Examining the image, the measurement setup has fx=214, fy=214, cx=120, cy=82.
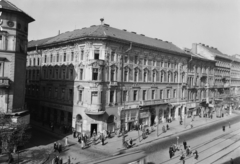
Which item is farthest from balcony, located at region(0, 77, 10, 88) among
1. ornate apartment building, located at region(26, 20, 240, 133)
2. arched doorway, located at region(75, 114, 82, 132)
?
arched doorway, located at region(75, 114, 82, 132)

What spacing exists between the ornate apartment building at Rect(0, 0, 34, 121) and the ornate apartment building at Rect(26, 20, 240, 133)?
34.3 feet

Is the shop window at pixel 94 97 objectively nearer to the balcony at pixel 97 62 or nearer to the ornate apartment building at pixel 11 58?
the balcony at pixel 97 62

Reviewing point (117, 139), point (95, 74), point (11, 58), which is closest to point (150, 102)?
point (117, 139)

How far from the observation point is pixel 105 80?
117 feet

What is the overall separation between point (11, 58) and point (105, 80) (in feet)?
47.4

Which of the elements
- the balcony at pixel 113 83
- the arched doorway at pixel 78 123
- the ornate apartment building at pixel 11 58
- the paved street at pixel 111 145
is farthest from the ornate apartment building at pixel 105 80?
the ornate apartment building at pixel 11 58

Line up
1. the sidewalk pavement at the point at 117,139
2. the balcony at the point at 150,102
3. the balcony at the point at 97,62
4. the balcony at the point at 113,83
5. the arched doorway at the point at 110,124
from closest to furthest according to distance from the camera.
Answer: the sidewalk pavement at the point at 117,139 → the balcony at the point at 97,62 → the balcony at the point at 113,83 → the arched doorway at the point at 110,124 → the balcony at the point at 150,102

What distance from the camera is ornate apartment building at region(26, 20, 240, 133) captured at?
35.5 meters

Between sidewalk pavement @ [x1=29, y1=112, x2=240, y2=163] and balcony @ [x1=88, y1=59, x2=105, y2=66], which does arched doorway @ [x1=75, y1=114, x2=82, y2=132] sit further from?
balcony @ [x1=88, y1=59, x2=105, y2=66]

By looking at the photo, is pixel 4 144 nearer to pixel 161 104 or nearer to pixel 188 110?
pixel 161 104

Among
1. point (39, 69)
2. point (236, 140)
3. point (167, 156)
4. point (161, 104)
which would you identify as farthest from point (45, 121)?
point (236, 140)

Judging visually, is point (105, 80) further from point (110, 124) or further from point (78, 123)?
point (78, 123)

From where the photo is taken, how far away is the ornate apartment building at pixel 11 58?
26.4 meters

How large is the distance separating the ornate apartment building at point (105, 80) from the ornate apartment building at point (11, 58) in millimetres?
10458
